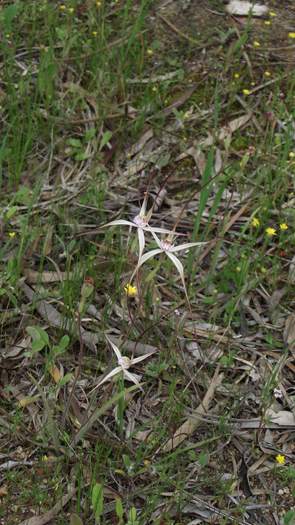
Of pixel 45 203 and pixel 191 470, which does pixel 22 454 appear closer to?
pixel 191 470

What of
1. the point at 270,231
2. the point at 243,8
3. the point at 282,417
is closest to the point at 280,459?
the point at 282,417

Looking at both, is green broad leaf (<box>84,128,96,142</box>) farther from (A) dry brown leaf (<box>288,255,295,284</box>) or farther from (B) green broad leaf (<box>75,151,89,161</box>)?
(A) dry brown leaf (<box>288,255,295,284</box>)

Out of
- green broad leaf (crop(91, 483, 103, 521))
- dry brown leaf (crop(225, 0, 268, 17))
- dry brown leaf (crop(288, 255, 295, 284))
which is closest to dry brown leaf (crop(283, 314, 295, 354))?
dry brown leaf (crop(288, 255, 295, 284))

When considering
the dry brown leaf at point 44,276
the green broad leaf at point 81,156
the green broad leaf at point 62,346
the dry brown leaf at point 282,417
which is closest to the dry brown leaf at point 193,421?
the dry brown leaf at point 282,417

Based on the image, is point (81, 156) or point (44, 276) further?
point (81, 156)

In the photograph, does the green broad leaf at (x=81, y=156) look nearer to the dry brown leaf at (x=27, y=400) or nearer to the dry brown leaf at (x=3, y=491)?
the dry brown leaf at (x=27, y=400)

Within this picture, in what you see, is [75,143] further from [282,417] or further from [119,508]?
[119,508]

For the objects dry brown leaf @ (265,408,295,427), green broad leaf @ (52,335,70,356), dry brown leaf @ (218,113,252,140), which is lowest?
dry brown leaf @ (265,408,295,427)

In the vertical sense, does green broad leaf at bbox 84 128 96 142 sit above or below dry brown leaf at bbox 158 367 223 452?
A: above

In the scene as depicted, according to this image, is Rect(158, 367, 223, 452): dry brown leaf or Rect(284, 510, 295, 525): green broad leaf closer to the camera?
Rect(284, 510, 295, 525): green broad leaf
